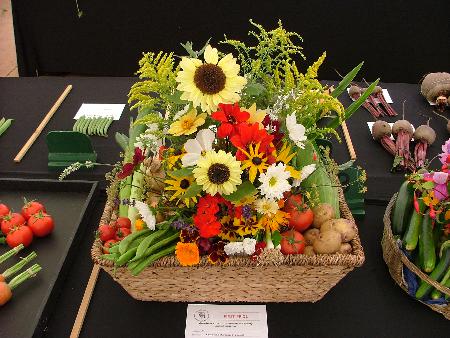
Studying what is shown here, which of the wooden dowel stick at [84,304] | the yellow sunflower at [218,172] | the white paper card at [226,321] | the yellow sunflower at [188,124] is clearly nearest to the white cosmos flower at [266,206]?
the yellow sunflower at [218,172]

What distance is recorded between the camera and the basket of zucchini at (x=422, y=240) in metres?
1.12

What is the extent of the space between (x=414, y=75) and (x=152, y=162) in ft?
7.14

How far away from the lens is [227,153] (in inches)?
36.7

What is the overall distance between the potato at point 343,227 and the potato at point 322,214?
2 centimetres

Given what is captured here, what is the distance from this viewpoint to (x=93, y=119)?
1.91 meters

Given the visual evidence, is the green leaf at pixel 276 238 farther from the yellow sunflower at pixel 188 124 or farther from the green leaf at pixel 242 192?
the yellow sunflower at pixel 188 124

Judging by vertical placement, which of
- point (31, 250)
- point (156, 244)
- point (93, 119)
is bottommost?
point (31, 250)

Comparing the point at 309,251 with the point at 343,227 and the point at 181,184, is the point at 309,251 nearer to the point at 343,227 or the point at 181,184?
the point at 343,227

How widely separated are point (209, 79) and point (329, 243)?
1.67ft

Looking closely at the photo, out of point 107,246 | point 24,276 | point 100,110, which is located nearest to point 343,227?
point 107,246

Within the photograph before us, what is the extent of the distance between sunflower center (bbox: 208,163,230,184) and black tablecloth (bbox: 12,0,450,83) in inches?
77.5

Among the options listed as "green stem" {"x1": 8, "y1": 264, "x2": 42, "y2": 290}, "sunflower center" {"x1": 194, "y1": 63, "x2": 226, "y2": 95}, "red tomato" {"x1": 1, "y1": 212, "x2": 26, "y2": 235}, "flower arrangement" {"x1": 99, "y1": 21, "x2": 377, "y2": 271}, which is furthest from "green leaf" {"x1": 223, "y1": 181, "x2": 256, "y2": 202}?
"red tomato" {"x1": 1, "y1": 212, "x2": 26, "y2": 235}

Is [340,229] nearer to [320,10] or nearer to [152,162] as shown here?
[152,162]

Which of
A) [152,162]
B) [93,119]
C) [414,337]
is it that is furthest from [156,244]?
[93,119]
